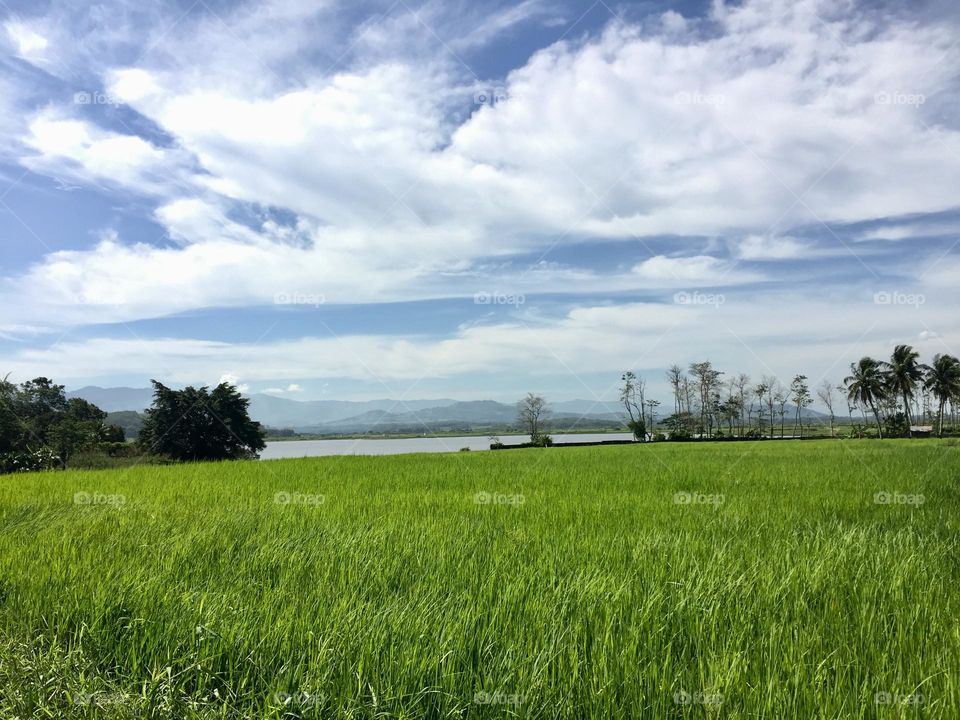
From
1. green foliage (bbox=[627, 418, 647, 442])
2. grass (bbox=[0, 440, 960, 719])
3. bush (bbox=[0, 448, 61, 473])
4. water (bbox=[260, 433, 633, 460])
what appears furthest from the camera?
green foliage (bbox=[627, 418, 647, 442])

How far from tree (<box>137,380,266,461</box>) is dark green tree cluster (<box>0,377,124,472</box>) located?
3342 millimetres

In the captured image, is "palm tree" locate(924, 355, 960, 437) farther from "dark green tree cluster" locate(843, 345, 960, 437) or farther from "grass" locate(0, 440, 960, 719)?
"grass" locate(0, 440, 960, 719)

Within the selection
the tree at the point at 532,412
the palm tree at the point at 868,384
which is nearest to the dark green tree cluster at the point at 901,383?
the palm tree at the point at 868,384

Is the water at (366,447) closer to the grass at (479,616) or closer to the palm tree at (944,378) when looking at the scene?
the grass at (479,616)

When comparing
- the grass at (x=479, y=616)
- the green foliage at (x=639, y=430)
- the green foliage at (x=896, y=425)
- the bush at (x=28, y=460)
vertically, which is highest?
the grass at (x=479, y=616)

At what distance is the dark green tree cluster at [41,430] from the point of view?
30406 millimetres

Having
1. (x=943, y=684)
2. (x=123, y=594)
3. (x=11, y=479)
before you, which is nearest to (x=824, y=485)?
(x=943, y=684)

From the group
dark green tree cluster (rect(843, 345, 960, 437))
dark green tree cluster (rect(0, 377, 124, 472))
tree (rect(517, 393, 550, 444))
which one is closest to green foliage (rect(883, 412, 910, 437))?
dark green tree cluster (rect(843, 345, 960, 437))

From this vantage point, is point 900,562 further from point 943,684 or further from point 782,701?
point 782,701

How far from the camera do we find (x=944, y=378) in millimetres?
72562

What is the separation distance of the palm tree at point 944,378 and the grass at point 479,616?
85412mm

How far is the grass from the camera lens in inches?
102

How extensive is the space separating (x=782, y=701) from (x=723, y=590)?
4.55 feet

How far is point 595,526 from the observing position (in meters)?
6.55
